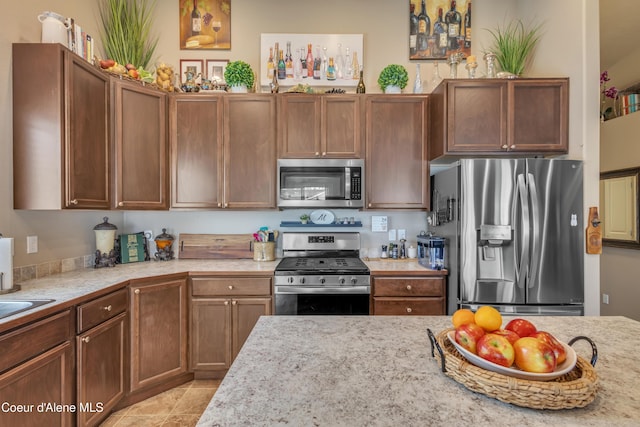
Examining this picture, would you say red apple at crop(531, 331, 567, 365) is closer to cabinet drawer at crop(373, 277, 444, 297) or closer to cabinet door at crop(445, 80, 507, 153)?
cabinet drawer at crop(373, 277, 444, 297)

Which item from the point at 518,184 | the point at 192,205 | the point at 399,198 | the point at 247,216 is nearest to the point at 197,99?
the point at 192,205

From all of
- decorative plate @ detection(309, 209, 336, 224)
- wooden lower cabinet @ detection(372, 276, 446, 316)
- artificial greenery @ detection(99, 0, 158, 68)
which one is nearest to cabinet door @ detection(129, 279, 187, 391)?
decorative plate @ detection(309, 209, 336, 224)

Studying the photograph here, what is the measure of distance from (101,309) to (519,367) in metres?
2.17

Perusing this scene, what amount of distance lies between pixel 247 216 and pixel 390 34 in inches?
92.2

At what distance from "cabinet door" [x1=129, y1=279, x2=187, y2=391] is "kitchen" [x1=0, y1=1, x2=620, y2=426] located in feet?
2.57

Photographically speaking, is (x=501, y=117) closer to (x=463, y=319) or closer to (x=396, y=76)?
(x=396, y=76)

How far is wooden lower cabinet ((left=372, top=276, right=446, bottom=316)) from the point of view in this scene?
2.45m

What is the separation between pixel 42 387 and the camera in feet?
4.87

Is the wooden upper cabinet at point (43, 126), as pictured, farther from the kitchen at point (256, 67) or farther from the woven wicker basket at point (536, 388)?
the woven wicker basket at point (536, 388)

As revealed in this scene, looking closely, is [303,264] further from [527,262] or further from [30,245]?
[30,245]

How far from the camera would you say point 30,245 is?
2.09m

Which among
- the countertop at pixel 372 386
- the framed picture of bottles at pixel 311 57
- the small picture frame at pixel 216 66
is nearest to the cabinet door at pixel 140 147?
the small picture frame at pixel 216 66

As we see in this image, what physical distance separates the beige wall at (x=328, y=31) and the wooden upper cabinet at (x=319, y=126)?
590 mm

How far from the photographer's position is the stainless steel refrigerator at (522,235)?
7.32 ft
